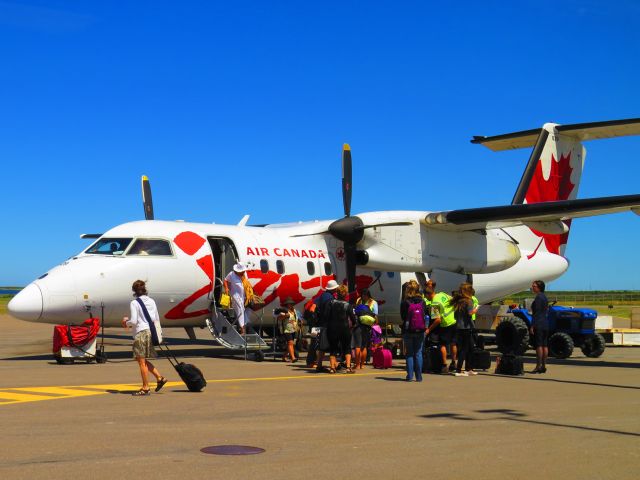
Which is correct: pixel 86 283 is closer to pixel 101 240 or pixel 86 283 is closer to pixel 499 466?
pixel 101 240

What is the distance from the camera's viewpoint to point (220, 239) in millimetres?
19234

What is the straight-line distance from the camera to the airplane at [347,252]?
17.0 metres

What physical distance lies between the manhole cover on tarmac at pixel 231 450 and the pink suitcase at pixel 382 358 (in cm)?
903

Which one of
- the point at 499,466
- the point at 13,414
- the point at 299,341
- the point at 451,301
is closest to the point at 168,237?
the point at 299,341

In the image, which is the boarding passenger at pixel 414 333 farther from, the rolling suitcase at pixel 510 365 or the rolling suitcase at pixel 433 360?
the rolling suitcase at pixel 510 365

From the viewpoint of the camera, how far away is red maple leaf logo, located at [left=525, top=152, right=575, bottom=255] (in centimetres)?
2414

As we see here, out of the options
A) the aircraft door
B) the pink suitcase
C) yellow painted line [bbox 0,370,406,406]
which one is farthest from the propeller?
yellow painted line [bbox 0,370,406,406]

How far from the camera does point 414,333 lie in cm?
1382

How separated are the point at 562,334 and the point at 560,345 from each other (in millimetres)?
277

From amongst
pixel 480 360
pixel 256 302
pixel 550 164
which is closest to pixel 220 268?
pixel 256 302

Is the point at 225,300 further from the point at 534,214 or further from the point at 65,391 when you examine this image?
the point at 534,214

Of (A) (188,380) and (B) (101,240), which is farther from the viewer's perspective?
(B) (101,240)

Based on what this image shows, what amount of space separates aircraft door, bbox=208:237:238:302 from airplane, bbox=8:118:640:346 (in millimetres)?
30

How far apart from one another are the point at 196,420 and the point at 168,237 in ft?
31.6
